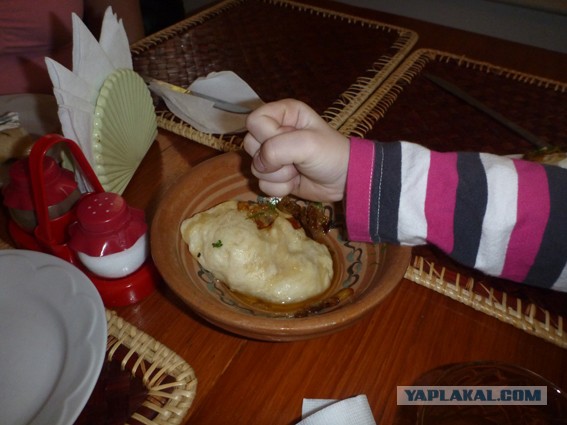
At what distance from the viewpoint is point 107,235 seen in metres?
0.51

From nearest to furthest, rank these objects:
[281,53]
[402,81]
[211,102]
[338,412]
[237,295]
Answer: [338,412]
[237,295]
[211,102]
[402,81]
[281,53]

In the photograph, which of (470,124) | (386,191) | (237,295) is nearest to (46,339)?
(237,295)

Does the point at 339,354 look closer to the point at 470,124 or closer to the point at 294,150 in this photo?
the point at 294,150

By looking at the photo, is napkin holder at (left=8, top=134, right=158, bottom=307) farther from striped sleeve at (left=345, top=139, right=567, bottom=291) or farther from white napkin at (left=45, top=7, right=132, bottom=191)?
striped sleeve at (left=345, top=139, right=567, bottom=291)

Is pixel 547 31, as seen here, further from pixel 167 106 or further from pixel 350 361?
pixel 350 361

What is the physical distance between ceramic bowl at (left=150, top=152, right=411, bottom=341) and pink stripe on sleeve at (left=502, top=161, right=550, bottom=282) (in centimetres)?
14

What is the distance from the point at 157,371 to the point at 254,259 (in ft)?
0.57

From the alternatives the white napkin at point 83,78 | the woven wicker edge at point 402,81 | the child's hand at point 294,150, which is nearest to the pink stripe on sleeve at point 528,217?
the child's hand at point 294,150

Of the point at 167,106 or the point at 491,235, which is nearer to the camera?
the point at 491,235

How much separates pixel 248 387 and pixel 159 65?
0.79 metres

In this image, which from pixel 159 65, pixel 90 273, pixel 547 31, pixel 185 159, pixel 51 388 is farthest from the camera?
pixel 547 31

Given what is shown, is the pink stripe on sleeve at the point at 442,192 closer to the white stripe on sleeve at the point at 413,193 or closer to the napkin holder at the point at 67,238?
the white stripe on sleeve at the point at 413,193

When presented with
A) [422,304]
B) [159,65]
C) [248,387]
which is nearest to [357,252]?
[422,304]

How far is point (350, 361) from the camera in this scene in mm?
505
